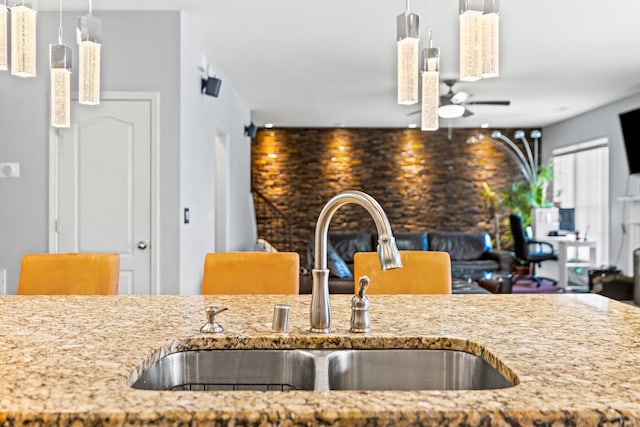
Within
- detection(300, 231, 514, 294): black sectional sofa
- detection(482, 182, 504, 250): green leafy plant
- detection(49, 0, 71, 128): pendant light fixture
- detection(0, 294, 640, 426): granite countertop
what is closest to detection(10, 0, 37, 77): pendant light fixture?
detection(49, 0, 71, 128): pendant light fixture

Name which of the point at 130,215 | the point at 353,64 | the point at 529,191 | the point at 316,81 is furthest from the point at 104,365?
the point at 529,191

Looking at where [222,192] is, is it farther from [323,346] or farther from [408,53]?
[323,346]

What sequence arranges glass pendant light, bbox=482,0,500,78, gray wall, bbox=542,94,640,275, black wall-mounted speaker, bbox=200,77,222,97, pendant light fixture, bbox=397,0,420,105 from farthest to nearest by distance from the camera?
gray wall, bbox=542,94,640,275, black wall-mounted speaker, bbox=200,77,222,97, pendant light fixture, bbox=397,0,420,105, glass pendant light, bbox=482,0,500,78

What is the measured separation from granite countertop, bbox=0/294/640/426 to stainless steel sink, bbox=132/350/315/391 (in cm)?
2

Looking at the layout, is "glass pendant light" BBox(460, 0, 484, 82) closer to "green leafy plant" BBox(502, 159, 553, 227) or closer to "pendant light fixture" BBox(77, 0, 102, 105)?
"pendant light fixture" BBox(77, 0, 102, 105)

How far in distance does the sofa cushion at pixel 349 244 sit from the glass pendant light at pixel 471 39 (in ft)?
20.8

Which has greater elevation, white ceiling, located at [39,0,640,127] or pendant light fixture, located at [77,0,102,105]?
white ceiling, located at [39,0,640,127]

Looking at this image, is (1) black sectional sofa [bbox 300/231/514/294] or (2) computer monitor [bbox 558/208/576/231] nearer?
(1) black sectional sofa [bbox 300/231/514/294]

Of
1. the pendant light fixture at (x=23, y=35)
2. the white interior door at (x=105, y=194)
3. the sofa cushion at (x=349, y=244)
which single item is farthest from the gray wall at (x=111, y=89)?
the sofa cushion at (x=349, y=244)

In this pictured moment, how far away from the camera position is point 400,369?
4.11ft

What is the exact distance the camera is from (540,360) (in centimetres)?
107

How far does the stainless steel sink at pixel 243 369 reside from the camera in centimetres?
122

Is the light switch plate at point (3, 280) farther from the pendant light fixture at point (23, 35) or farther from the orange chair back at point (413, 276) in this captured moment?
the orange chair back at point (413, 276)

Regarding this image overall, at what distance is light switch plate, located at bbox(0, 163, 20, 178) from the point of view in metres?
4.11
